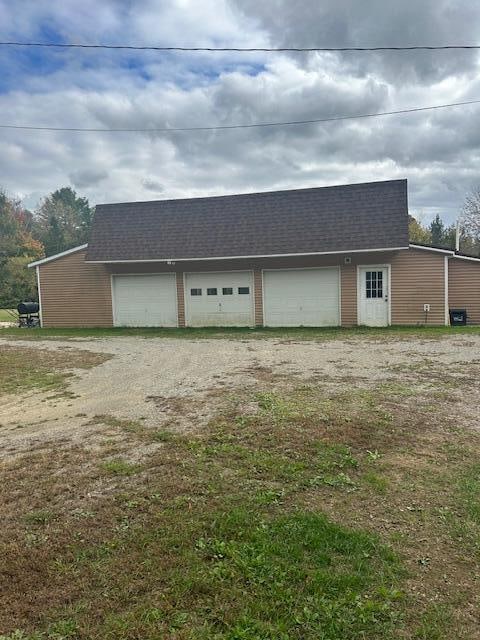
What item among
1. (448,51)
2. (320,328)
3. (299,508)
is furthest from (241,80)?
(299,508)

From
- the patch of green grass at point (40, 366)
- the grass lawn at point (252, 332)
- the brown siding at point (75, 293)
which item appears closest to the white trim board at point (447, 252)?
the grass lawn at point (252, 332)

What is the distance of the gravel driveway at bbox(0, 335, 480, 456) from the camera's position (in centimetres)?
527

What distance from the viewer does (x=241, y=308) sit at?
52.7ft

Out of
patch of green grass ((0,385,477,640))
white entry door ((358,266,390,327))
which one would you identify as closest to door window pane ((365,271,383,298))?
white entry door ((358,266,390,327))

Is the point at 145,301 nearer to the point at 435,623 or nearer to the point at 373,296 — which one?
the point at 373,296

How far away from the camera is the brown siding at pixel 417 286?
1444 cm

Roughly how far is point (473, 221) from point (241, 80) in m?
27.5

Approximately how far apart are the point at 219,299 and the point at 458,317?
8.15 metres

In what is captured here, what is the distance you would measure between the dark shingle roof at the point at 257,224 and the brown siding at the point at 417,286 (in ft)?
2.65

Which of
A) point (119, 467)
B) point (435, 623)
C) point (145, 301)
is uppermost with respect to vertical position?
point (145, 301)

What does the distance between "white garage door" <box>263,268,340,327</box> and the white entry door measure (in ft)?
2.63

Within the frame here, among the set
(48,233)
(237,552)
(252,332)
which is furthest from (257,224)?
(48,233)

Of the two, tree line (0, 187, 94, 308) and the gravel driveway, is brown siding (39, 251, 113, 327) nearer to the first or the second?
the gravel driveway

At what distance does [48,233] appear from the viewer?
57656 millimetres
